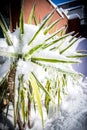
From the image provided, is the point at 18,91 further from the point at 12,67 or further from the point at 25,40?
the point at 25,40

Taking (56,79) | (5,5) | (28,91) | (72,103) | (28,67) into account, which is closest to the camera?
(28,67)

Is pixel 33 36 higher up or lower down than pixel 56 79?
higher up

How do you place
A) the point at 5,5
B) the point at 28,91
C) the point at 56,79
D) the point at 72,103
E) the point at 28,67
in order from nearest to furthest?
the point at 28,67, the point at 28,91, the point at 56,79, the point at 72,103, the point at 5,5

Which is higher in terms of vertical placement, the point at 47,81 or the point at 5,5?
the point at 5,5

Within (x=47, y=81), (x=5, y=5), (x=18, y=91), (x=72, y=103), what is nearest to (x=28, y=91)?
(x=18, y=91)

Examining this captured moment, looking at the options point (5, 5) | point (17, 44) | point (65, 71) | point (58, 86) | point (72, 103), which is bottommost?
point (72, 103)

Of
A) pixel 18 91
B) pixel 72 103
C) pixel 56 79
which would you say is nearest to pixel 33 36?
pixel 18 91

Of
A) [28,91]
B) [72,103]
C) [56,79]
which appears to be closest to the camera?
[28,91]

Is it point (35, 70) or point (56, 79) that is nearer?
point (35, 70)

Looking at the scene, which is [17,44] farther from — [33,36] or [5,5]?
[5,5]

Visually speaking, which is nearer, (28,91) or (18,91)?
A: (18,91)
